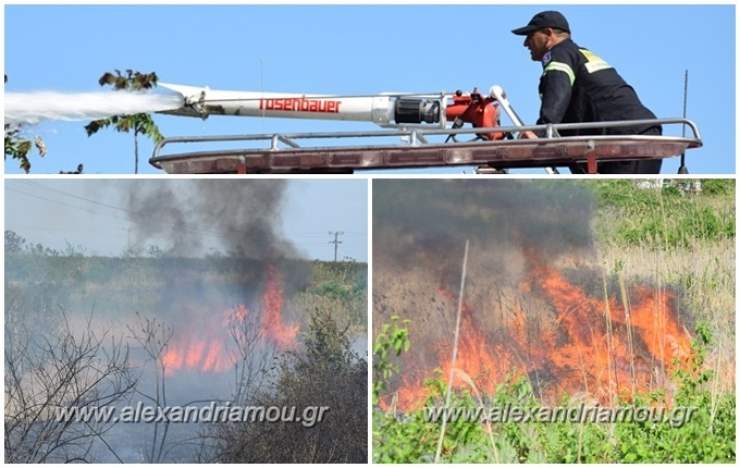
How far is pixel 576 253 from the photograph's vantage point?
12328 mm

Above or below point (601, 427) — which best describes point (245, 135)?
above

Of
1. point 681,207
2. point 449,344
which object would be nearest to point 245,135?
point 449,344

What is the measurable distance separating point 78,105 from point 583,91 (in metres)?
5.00

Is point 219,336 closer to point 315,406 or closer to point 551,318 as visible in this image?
point 315,406

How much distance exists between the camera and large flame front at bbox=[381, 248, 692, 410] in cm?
1216

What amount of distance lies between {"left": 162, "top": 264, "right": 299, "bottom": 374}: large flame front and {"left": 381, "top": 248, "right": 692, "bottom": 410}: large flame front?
960mm

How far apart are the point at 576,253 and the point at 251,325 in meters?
2.50

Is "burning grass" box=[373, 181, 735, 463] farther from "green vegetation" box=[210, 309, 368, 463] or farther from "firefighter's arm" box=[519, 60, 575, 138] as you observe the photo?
"firefighter's arm" box=[519, 60, 575, 138]

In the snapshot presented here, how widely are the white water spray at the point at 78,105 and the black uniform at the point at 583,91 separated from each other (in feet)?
14.4

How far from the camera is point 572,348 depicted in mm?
12203

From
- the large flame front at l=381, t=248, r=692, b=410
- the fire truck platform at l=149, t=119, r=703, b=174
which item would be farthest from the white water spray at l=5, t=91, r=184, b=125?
the large flame front at l=381, t=248, r=692, b=410

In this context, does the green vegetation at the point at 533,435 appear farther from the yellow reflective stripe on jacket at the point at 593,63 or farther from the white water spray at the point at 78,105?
the white water spray at the point at 78,105

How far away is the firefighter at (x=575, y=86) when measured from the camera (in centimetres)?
1294

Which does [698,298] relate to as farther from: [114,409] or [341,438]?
[114,409]
